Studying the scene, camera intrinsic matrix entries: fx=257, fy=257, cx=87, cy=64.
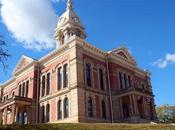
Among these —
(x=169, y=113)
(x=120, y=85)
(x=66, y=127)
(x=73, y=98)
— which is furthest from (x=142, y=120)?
(x=169, y=113)

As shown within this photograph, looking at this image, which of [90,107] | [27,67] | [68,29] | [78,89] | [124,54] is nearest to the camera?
[78,89]

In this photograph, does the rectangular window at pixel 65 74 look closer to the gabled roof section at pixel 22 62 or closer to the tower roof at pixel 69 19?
the gabled roof section at pixel 22 62

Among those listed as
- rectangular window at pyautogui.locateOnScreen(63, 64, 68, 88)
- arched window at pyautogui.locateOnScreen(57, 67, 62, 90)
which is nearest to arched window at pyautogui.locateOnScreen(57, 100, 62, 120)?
arched window at pyautogui.locateOnScreen(57, 67, 62, 90)

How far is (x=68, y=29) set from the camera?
1890 inches

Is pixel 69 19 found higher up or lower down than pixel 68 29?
higher up

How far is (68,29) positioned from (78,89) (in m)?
18.7

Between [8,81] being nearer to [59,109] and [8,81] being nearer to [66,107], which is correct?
[59,109]

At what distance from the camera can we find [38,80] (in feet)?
131

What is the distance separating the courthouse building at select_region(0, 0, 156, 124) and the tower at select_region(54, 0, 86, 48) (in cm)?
829

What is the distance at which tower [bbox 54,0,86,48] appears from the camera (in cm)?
4791

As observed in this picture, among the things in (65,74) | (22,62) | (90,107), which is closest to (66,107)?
(90,107)

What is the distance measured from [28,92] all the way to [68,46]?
10.8 m

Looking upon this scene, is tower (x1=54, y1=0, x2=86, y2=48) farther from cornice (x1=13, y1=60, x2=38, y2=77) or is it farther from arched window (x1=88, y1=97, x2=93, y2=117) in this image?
arched window (x1=88, y1=97, x2=93, y2=117)

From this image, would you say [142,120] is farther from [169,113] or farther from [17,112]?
[169,113]
